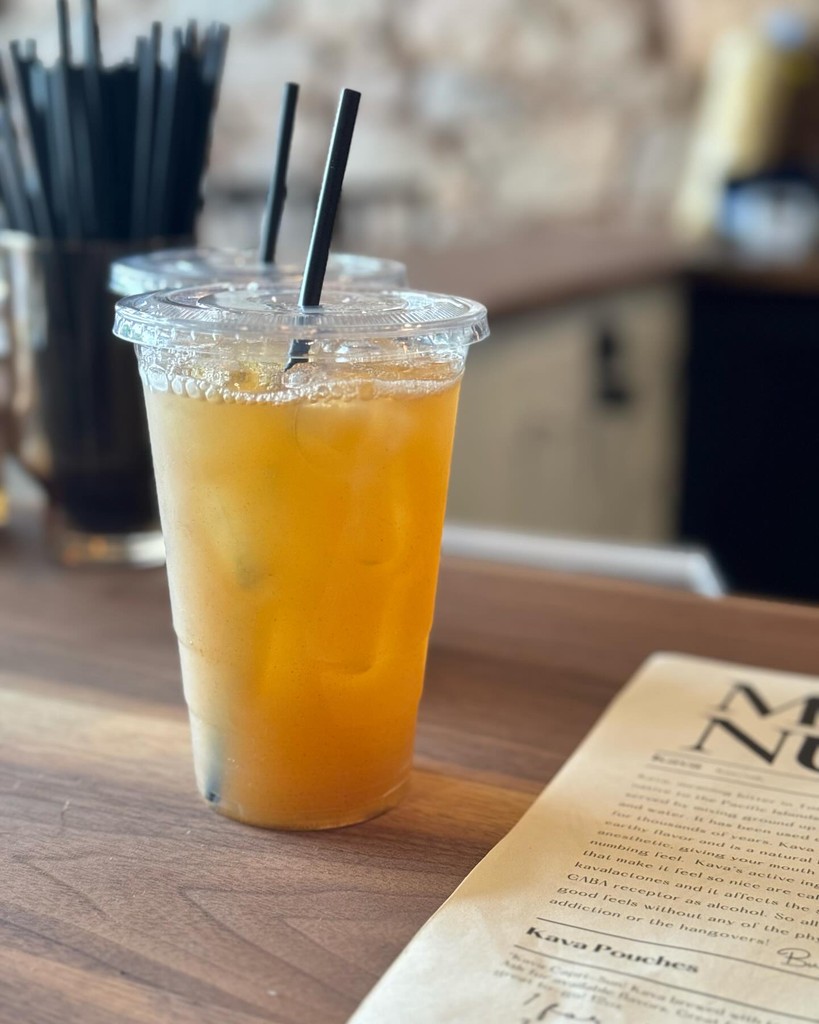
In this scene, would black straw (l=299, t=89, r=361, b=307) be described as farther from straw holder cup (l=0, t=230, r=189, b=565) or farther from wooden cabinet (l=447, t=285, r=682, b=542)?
wooden cabinet (l=447, t=285, r=682, b=542)

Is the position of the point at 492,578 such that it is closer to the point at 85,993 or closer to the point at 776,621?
the point at 776,621

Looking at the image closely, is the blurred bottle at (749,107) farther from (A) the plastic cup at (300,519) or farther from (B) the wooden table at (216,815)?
Result: (A) the plastic cup at (300,519)

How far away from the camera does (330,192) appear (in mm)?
560

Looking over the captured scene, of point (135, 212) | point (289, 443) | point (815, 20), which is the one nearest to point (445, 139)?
point (815, 20)

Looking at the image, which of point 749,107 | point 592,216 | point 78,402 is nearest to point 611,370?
point 749,107

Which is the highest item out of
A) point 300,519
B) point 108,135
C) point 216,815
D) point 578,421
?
point 108,135

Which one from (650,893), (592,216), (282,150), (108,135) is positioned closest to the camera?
(650,893)

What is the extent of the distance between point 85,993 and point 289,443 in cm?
23

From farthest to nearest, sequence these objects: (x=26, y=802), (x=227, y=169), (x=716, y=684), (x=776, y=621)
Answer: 1. (x=227, y=169)
2. (x=776, y=621)
3. (x=716, y=684)
4. (x=26, y=802)

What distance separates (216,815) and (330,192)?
30cm

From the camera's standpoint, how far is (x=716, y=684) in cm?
76

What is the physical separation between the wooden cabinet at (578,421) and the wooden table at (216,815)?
113 cm

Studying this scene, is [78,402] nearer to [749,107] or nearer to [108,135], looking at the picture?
[108,135]

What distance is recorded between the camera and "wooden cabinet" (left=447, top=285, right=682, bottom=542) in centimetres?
213
